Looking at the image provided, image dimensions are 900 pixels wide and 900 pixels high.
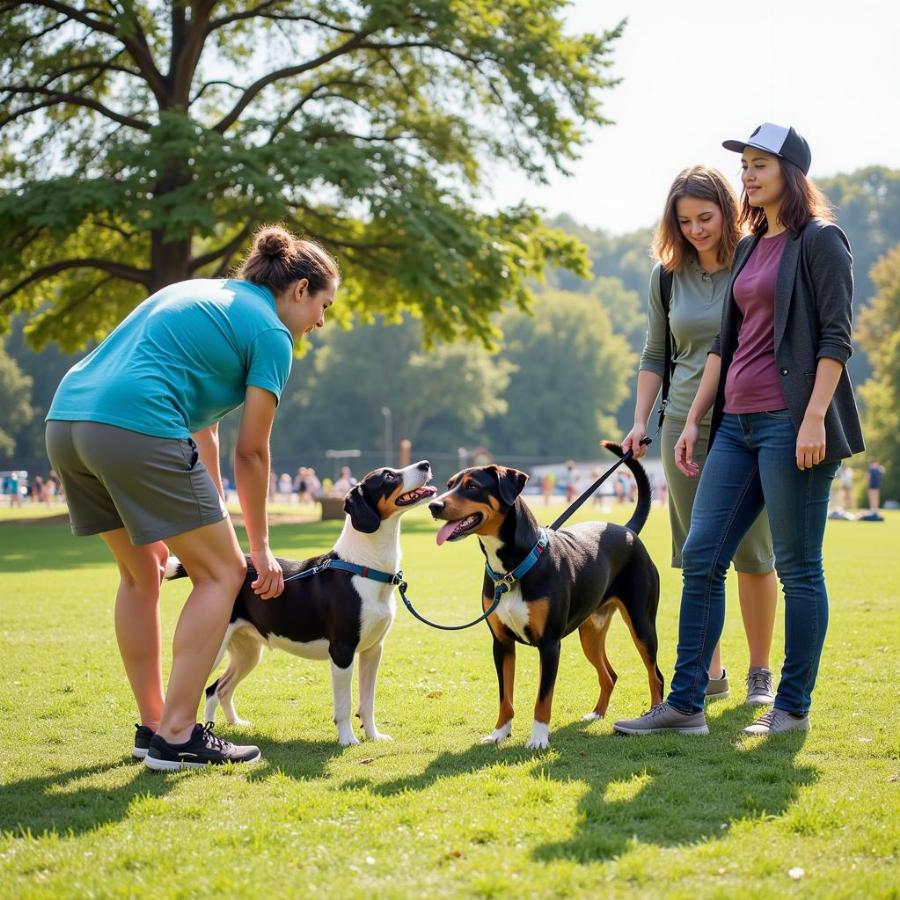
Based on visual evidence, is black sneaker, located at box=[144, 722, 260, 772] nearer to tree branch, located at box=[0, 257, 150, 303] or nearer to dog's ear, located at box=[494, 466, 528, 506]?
dog's ear, located at box=[494, 466, 528, 506]

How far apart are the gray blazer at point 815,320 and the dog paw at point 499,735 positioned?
186cm

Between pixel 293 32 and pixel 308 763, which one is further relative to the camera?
pixel 293 32

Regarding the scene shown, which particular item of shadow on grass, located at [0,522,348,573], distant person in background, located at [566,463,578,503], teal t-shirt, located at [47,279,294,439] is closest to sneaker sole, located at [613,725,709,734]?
teal t-shirt, located at [47,279,294,439]

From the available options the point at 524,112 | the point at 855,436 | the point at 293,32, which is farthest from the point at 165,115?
the point at 855,436

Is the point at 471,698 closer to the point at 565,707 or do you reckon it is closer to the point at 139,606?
the point at 565,707

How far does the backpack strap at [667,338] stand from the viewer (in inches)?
231

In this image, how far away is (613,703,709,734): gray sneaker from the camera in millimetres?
4980

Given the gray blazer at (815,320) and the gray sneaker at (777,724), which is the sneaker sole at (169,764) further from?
the gray blazer at (815,320)

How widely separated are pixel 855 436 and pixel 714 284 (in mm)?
1307

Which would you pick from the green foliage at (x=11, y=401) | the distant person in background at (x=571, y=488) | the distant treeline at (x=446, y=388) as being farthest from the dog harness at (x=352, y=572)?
the green foliage at (x=11, y=401)

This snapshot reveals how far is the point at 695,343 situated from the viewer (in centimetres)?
577

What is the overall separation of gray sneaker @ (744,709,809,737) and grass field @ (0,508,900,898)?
0.23 ft

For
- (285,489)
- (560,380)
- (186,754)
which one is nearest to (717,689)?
(186,754)

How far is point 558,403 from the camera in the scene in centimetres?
8944
